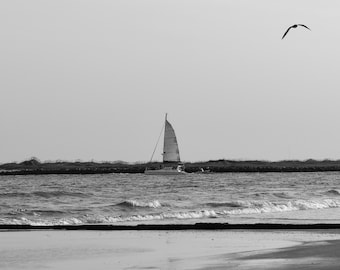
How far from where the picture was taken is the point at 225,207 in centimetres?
4819

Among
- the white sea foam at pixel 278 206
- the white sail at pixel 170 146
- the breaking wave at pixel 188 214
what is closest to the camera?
the breaking wave at pixel 188 214

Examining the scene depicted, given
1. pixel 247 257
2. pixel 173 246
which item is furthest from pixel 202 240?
pixel 247 257

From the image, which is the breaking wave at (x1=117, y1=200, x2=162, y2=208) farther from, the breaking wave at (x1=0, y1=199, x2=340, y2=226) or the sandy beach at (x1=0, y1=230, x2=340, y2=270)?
the sandy beach at (x1=0, y1=230, x2=340, y2=270)

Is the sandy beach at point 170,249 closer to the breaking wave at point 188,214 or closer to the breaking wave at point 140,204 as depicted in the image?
the breaking wave at point 188,214

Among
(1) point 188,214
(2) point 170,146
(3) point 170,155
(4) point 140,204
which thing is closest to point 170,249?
(1) point 188,214

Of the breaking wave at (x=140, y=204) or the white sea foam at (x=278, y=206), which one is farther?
the breaking wave at (x=140, y=204)

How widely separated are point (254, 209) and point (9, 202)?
14.9m

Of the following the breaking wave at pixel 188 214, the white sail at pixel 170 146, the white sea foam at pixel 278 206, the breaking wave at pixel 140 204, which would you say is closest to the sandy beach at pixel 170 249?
the breaking wave at pixel 188 214

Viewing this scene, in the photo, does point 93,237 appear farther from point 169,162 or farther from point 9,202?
point 169,162

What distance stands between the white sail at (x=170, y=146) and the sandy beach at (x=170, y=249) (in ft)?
330

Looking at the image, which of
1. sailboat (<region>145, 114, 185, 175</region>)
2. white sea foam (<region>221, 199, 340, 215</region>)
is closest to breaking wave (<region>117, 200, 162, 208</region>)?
white sea foam (<region>221, 199, 340, 215</region>)

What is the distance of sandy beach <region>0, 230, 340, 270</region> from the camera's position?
1942cm

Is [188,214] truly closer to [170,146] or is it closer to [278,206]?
[278,206]

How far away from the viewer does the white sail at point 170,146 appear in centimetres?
12850
